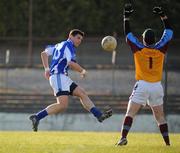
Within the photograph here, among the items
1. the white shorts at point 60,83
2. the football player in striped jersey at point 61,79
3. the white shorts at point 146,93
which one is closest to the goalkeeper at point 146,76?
the white shorts at point 146,93

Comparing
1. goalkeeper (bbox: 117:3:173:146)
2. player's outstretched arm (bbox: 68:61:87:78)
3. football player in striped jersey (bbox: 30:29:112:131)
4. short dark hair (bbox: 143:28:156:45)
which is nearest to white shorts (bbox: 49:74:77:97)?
football player in striped jersey (bbox: 30:29:112:131)

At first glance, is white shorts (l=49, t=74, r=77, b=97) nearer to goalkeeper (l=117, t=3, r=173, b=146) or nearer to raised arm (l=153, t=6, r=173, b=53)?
goalkeeper (l=117, t=3, r=173, b=146)

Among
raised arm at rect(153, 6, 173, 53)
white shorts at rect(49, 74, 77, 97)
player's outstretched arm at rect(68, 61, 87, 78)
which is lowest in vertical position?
white shorts at rect(49, 74, 77, 97)

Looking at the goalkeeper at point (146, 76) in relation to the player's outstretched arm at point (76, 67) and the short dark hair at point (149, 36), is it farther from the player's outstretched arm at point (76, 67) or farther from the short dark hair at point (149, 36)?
the player's outstretched arm at point (76, 67)

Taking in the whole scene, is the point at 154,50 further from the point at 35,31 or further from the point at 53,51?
the point at 35,31

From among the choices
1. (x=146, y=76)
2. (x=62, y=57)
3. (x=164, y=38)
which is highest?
(x=164, y=38)

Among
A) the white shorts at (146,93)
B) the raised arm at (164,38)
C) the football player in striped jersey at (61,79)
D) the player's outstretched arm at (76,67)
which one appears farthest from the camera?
the football player in striped jersey at (61,79)

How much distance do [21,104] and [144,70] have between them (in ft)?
48.8

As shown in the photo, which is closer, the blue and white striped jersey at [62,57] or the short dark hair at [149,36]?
the short dark hair at [149,36]

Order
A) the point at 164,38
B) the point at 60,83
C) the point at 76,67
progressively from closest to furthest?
1. the point at 164,38
2. the point at 76,67
3. the point at 60,83

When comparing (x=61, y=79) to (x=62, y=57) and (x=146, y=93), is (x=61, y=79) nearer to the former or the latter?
(x=62, y=57)

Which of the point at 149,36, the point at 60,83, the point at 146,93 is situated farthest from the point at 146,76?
the point at 60,83

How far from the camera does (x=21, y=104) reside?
2825cm

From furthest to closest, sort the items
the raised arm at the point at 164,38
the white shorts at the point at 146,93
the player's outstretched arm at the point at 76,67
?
the player's outstretched arm at the point at 76,67 → the raised arm at the point at 164,38 → the white shorts at the point at 146,93
